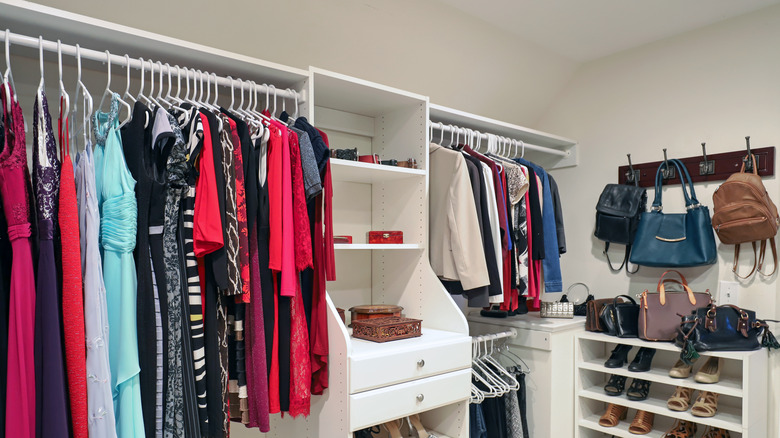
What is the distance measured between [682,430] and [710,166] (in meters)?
1.34

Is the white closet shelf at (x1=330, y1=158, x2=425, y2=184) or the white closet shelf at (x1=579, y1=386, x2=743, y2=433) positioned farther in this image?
the white closet shelf at (x1=579, y1=386, x2=743, y2=433)

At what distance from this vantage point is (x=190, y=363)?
4.81 ft

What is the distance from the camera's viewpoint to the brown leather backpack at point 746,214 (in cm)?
236

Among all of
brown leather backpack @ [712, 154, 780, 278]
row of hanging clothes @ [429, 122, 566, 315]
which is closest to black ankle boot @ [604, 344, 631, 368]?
row of hanging clothes @ [429, 122, 566, 315]

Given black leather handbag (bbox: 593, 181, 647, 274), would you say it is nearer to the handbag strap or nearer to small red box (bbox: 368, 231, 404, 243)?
the handbag strap

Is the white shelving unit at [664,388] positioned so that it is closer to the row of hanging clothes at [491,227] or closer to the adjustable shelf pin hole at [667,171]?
the row of hanging clothes at [491,227]

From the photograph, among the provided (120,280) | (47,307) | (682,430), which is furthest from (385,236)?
(682,430)

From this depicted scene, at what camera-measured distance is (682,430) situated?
246cm

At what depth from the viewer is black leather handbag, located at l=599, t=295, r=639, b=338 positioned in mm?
2541

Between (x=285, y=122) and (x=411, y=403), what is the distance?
1136 mm

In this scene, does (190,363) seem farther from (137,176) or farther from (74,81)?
(74,81)

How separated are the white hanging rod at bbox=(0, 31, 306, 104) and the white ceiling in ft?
3.24

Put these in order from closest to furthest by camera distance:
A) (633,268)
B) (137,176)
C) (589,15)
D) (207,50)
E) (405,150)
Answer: (137,176) < (207,50) < (405,150) < (589,15) < (633,268)

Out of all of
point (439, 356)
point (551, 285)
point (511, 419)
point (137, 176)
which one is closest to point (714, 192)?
point (551, 285)
